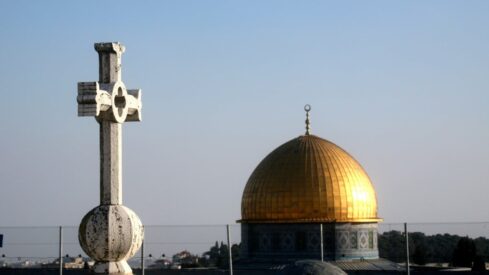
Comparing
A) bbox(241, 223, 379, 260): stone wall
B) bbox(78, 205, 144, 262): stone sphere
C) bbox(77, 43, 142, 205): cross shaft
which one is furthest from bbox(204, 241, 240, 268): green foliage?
bbox(78, 205, 144, 262): stone sphere

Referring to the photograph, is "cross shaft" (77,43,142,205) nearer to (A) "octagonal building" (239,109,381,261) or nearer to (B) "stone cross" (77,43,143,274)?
(B) "stone cross" (77,43,143,274)

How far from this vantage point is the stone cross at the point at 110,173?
12570 millimetres

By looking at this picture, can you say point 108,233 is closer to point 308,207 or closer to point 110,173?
point 110,173

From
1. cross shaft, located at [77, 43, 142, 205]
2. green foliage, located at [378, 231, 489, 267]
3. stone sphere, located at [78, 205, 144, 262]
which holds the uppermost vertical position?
cross shaft, located at [77, 43, 142, 205]

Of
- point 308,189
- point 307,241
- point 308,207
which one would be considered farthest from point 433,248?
point 308,189

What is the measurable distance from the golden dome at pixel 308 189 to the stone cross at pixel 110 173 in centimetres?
2969

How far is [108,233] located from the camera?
12547 millimetres

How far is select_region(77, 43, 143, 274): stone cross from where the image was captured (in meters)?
12.6

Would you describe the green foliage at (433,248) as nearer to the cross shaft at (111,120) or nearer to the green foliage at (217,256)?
the green foliage at (217,256)

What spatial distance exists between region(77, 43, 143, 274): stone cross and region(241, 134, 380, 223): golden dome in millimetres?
29694

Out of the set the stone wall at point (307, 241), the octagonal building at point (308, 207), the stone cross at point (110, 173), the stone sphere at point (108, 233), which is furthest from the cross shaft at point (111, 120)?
the octagonal building at point (308, 207)

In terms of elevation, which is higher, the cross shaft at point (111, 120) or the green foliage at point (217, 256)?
the cross shaft at point (111, 120)

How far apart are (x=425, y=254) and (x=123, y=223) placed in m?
25.9

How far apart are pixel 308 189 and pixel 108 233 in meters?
31.1
